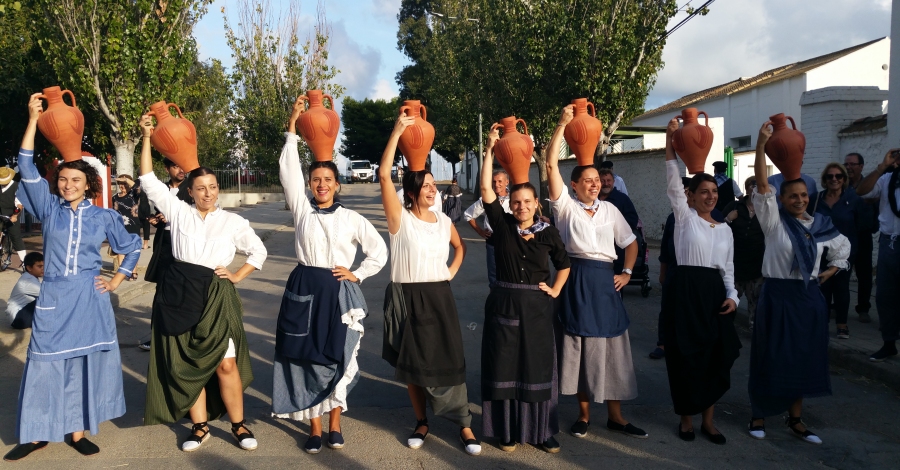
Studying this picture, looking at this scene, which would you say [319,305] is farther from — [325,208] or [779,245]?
[779,245]

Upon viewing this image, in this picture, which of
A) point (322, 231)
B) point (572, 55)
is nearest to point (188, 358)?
point (322, 231)

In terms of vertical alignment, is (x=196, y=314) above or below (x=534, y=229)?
below

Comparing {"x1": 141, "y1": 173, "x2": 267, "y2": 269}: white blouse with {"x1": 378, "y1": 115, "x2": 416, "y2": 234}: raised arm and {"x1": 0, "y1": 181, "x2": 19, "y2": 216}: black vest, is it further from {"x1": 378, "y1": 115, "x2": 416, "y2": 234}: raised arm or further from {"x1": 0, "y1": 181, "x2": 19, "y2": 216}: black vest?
{"x1": 0, "y1": 181, "x2": 19, "y2": 216}: black vest

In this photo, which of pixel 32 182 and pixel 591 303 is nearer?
pixel 32 182

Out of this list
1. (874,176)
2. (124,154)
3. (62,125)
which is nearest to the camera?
(62,125)

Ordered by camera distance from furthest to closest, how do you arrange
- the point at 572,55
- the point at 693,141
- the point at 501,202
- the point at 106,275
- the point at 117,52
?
the point at 572,55, the point at 117,52, the point at 106,275, the point at 501,202, the point at 693,141

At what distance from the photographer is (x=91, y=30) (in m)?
13.8

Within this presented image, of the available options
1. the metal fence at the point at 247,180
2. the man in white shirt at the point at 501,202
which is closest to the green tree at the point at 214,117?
the metal fence at the point at 247,180

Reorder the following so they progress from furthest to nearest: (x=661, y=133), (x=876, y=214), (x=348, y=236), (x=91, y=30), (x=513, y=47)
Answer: (x=661, y=133), (x=513, y=47), (x=91, y=30), (x=876, y=214), (x=348, y=236)

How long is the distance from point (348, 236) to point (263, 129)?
88.7 feet

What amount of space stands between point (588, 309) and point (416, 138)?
158cm

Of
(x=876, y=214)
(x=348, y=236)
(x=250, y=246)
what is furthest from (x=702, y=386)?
(x=876, y=214)

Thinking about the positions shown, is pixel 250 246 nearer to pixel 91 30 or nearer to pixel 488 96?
pixel 91 30

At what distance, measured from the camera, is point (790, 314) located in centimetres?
487
